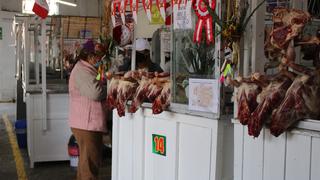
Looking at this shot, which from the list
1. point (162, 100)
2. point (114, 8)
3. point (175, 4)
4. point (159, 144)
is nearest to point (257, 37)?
point (175, 4)

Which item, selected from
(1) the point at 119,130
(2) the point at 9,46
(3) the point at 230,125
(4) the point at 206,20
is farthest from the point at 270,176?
(2) the point at 9,46

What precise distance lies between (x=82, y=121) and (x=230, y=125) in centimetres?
194

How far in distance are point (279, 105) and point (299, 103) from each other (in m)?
0.11

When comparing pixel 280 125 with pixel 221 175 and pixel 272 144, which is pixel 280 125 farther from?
pixel 221 175

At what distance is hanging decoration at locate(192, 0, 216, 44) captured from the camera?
8.68 feet

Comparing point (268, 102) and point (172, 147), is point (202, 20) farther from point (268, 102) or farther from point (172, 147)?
point (172, 147)

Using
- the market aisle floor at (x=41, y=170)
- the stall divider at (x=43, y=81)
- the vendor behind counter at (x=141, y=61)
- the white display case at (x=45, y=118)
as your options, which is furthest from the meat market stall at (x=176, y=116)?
the white display case at (x=45, y=118)

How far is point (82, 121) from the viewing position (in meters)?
4.23

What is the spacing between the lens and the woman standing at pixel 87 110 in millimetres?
4195

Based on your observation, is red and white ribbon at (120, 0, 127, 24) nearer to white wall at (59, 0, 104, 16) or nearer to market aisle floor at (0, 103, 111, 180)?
market aisle floor at (0, 103, 111, 180)

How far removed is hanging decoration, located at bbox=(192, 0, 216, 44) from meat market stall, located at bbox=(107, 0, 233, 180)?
0.01 m

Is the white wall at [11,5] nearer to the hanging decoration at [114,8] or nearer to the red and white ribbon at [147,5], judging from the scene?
the hanging decoration at [114,8]

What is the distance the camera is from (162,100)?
3068mm

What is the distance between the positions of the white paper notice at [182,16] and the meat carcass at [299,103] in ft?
3.12
